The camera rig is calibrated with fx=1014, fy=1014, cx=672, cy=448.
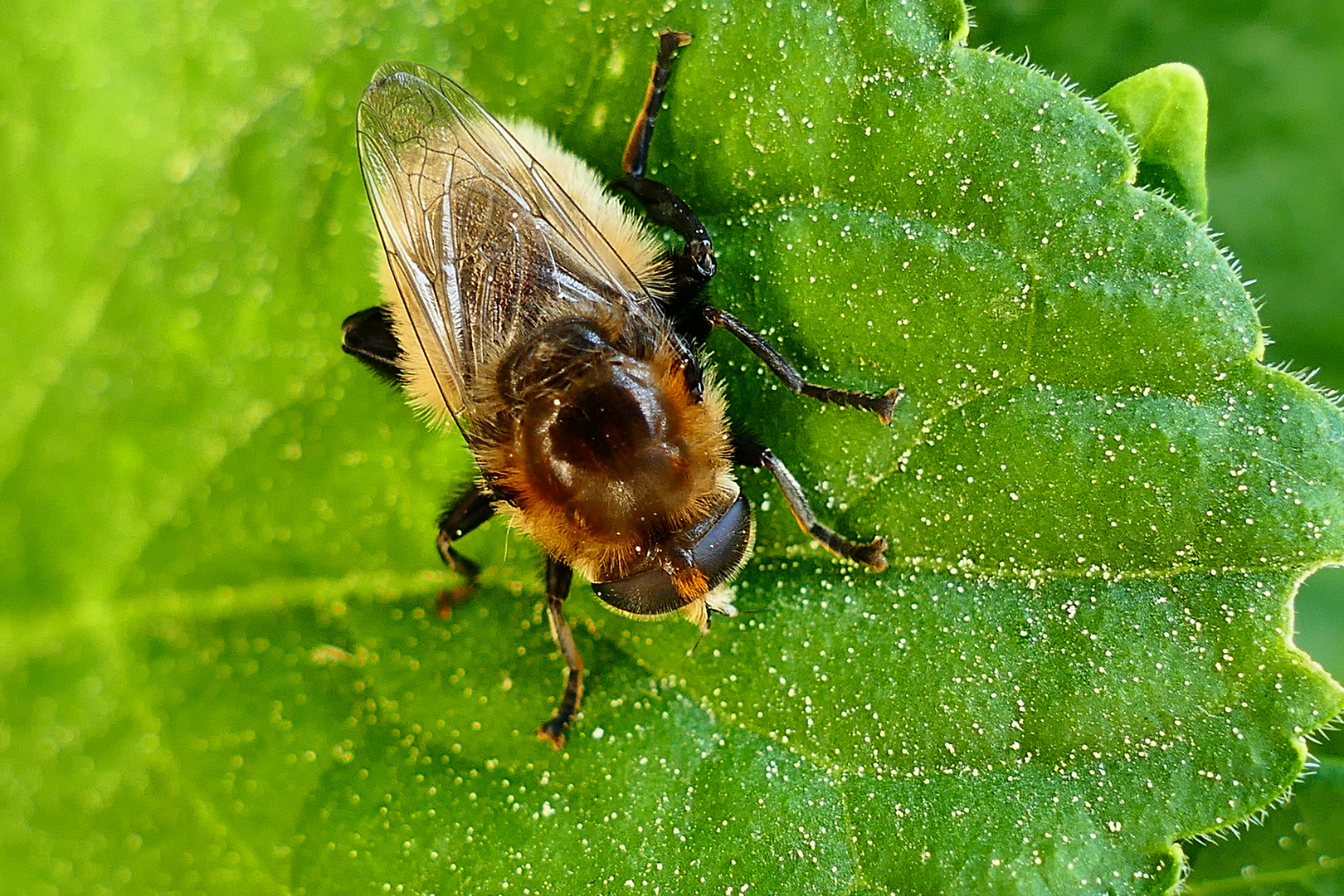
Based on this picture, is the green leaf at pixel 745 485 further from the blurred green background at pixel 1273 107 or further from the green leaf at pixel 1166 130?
the blurred green background at pixel 1273 107

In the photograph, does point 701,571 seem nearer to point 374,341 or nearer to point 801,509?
point 801,509

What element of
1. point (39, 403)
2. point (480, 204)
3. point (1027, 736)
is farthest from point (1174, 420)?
point (39, 403)

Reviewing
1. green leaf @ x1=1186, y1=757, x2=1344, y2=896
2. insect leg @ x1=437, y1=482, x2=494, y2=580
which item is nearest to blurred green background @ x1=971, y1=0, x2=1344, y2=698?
green leaf @ x1=1186, y1=757, x2=1344, y2=896

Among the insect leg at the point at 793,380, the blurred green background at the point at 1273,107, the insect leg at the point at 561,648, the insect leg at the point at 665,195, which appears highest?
the blurred green background at the point at 1273,107

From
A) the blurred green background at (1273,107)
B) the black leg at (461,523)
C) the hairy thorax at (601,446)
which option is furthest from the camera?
the blurred green background at (1273,107)

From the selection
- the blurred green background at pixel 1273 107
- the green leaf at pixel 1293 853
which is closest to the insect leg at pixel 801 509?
the green leaf at pixel 1293 853

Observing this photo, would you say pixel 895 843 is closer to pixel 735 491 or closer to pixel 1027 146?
pixel 735 491

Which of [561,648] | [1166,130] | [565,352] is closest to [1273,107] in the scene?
[1166,130]

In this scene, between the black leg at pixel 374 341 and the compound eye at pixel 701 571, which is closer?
the compound eye at pixel 701 571
